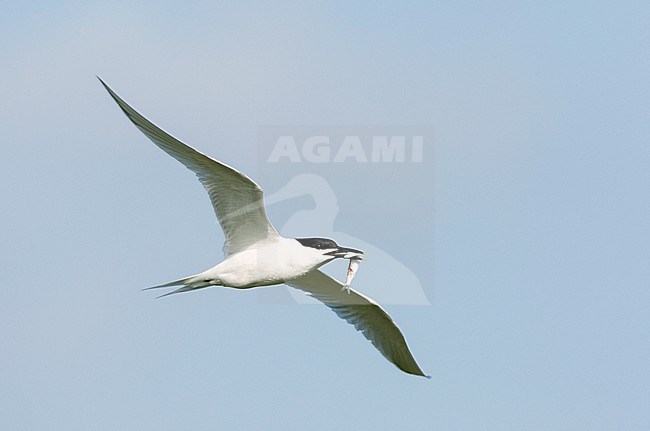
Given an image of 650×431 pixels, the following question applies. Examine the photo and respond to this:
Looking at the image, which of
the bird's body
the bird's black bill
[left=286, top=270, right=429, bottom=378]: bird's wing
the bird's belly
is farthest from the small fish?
[left=286, top=270, right=429, bottom=378]: bird's wing

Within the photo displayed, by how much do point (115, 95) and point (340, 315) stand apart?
573cm

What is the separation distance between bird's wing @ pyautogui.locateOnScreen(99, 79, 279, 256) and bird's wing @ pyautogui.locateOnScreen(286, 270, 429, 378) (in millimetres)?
2130

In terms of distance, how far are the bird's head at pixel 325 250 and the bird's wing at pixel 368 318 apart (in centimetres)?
199

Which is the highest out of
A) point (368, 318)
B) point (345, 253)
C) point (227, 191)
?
point (227, 191)

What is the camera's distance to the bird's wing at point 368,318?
1633cm

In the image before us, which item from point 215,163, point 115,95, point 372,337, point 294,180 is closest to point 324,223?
point 294,180

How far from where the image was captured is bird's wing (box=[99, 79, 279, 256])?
43.0ft

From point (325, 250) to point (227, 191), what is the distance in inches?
54.5

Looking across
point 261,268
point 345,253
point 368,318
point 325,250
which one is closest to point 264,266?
point 261,268

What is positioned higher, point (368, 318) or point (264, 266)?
point (264, 266)

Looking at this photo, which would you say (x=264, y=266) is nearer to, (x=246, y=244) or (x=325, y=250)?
(x=246, y=244)

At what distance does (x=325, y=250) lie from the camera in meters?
14.1

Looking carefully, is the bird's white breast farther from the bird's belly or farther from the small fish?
the small fish

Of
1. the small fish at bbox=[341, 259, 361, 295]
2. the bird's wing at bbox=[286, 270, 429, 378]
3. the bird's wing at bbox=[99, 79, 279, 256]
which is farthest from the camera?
the bird's wing at bbox=[286, 270, 429, 378]
